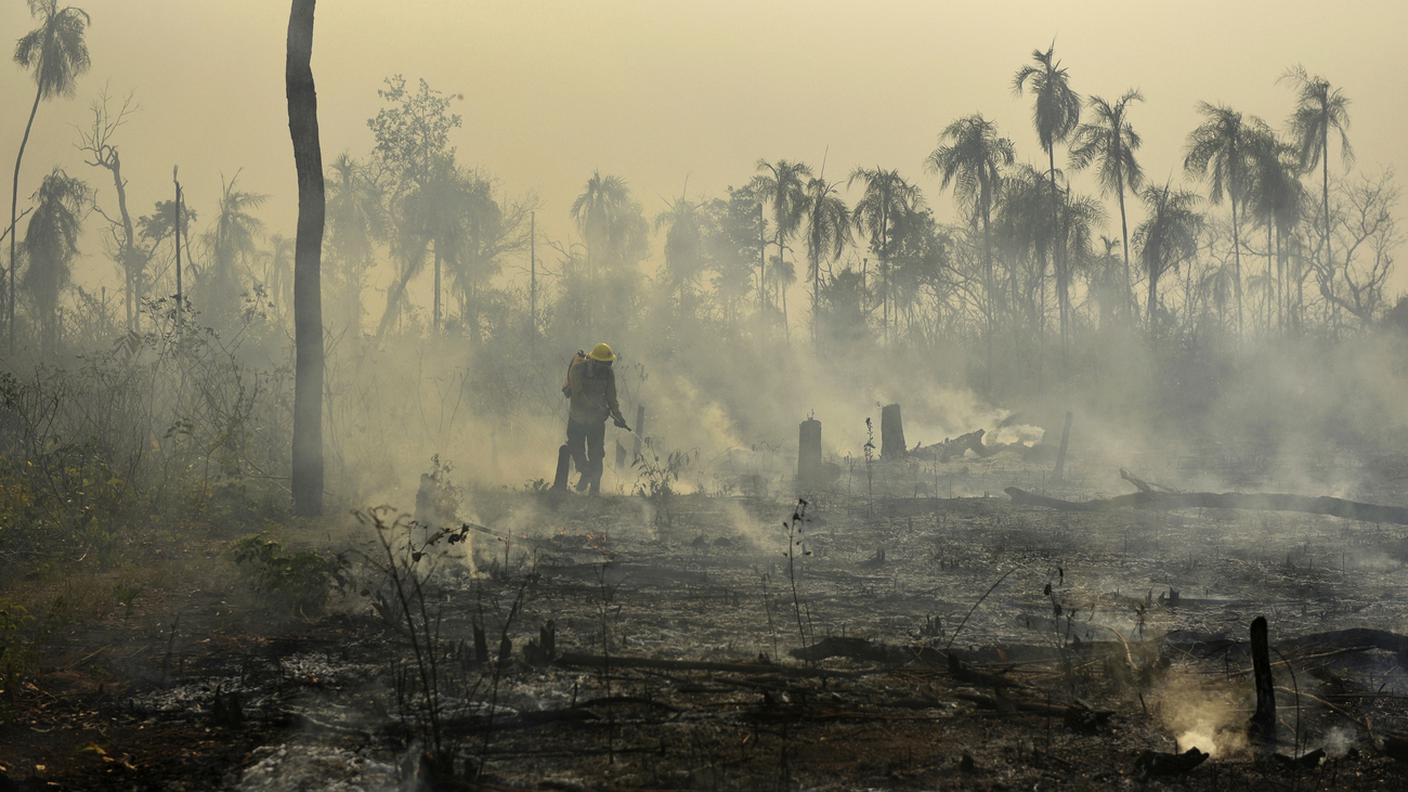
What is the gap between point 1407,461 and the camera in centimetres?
2025

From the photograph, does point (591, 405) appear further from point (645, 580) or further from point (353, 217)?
point (353, 217)

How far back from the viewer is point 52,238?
4103 centimetres

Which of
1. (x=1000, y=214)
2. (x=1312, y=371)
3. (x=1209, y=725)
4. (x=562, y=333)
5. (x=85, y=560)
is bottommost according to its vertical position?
(x=1209, y=725)

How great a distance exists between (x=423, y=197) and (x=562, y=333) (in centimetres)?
969

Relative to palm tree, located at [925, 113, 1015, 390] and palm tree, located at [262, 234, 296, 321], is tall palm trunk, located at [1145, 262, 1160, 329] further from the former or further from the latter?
palm tree, located at [262, 234, 296, 321]

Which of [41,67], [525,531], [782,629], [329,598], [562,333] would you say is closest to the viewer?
[782,629]

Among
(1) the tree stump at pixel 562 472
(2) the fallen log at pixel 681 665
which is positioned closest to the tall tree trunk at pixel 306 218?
(1) the tree stump at pixel 562 472

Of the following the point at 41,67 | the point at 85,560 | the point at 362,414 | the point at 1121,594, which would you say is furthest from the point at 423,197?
the point at 1121,594

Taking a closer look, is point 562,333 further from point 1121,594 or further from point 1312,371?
point 1121,594

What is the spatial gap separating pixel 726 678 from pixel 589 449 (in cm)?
924

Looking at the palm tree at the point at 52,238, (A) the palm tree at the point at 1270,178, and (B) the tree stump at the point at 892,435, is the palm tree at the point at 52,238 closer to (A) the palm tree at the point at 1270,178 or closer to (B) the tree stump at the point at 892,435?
(B) the tree stump at the point at 892,435

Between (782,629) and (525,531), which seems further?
(525,531)

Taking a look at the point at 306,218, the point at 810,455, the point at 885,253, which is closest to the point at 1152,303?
the point at 885,253

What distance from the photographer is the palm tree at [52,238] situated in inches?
1590
